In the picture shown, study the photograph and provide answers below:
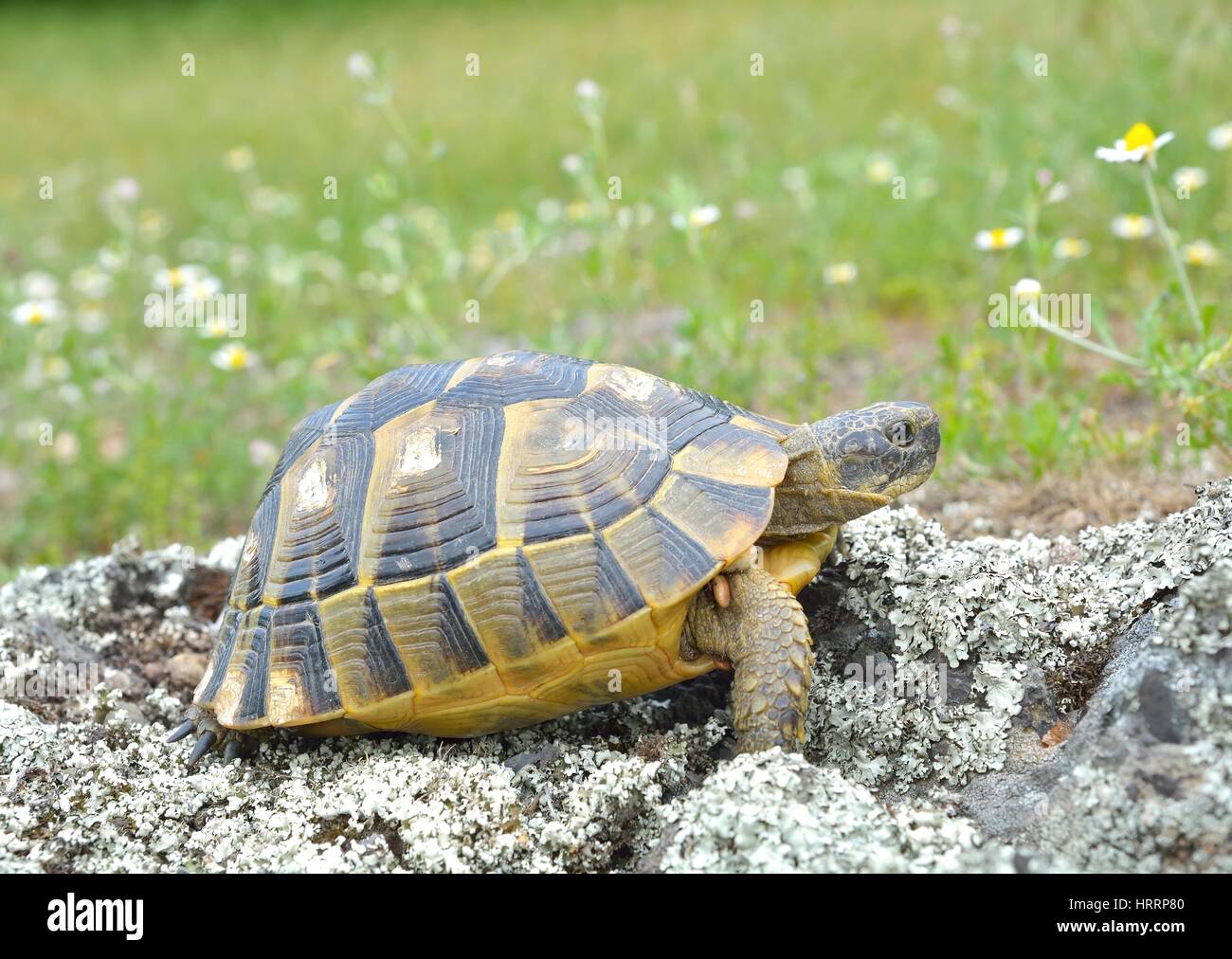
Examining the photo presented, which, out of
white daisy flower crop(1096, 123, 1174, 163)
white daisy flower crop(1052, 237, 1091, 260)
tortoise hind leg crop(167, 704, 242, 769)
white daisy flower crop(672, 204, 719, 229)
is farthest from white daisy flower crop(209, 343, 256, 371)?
white daisy flower crop(1052, 237, 1091, 260)

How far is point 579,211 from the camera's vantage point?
16.9 feet

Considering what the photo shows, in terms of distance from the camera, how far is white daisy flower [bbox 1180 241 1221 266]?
17.3 ft

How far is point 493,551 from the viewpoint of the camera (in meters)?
2.80

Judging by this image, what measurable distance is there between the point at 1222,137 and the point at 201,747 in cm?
567

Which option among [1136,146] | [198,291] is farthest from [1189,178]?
[198,291]

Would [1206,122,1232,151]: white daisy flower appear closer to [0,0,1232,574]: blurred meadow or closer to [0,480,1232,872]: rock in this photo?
[0,0,1232,574]: blurred meadow

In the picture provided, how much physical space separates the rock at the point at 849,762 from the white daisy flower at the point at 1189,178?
2922 mm

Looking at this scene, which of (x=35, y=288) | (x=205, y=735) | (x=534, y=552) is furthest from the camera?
(x=35, y=288)

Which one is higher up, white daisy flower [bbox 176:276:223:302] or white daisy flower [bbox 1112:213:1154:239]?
white daisy flower [bbox 1112:213:1154:239]

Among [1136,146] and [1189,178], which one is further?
[1189,178]

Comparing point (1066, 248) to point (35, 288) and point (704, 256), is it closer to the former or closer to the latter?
point (704, 256)

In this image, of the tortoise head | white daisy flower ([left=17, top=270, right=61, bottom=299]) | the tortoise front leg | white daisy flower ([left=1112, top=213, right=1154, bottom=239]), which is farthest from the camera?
white daisy flower ([left=17, top=270, right=61, bottom=299])
